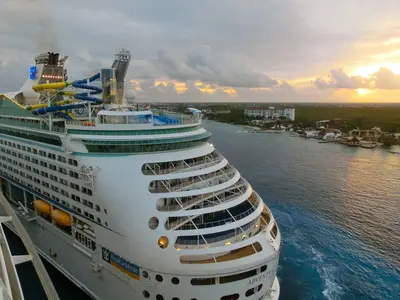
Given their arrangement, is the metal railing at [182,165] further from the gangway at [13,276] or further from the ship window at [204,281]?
the gangway at [13,276]

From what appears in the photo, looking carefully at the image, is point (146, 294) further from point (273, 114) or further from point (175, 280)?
point (273, 114)

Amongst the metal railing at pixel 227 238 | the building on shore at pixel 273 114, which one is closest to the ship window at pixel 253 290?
the metal railing at pixel 227 238

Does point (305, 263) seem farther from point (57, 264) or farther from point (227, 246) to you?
point (57, 264)

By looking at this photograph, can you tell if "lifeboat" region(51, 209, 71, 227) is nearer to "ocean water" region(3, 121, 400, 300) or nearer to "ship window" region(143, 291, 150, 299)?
"ocean water" region(3, 121, 400, 300)

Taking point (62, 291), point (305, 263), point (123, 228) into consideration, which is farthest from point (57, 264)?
point (305, 263)

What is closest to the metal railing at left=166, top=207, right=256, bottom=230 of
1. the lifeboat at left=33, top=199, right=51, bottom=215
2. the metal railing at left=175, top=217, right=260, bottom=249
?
the metal railing at left=175, top=217, right=260, bottom=249

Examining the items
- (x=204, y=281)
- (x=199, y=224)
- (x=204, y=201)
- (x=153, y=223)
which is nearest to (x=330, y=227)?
(x=204, y=201)
